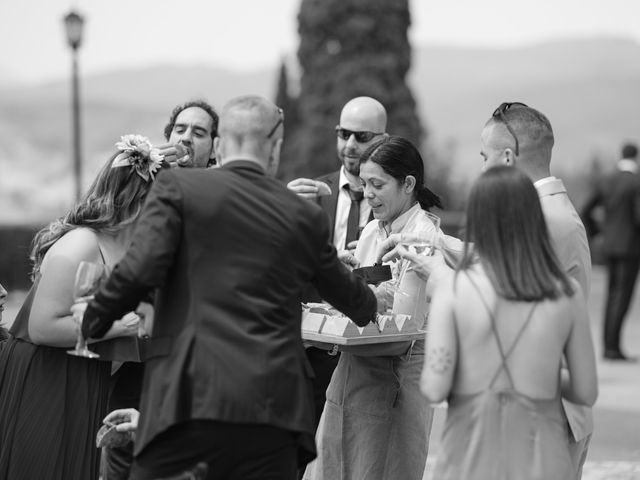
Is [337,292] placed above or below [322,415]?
above

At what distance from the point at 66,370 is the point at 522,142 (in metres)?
2.19

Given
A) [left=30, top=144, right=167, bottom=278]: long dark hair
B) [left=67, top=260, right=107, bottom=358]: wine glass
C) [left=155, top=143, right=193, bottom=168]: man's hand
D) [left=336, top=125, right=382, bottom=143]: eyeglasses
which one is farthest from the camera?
[left=336, top=125, right=382, bottom=143]: eyeglasses

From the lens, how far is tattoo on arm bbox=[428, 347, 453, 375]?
3.35m

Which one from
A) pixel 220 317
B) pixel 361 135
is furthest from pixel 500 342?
pixel 361 135

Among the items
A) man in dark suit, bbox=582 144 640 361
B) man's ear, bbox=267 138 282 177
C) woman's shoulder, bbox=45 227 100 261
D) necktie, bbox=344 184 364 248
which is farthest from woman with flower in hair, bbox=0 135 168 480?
man in dark suit, bbox=582 144 640 361

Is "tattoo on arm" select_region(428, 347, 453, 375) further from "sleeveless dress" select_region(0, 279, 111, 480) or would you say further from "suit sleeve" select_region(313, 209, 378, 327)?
"sleeveless dress" select_region(0, 279, 111, 480)

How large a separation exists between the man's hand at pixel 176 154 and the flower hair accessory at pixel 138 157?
20 cm

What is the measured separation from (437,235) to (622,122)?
165ft

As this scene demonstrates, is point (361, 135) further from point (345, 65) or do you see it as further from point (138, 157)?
point (345, 65)

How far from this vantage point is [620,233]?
1257cm

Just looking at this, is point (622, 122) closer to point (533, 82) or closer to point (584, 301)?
point (533, 82)

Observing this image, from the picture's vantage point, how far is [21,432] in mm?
4367

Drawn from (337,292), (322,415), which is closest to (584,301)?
(337,292)

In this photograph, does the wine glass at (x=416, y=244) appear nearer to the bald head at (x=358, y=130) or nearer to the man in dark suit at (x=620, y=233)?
the bald head at (x=358, y=130)
